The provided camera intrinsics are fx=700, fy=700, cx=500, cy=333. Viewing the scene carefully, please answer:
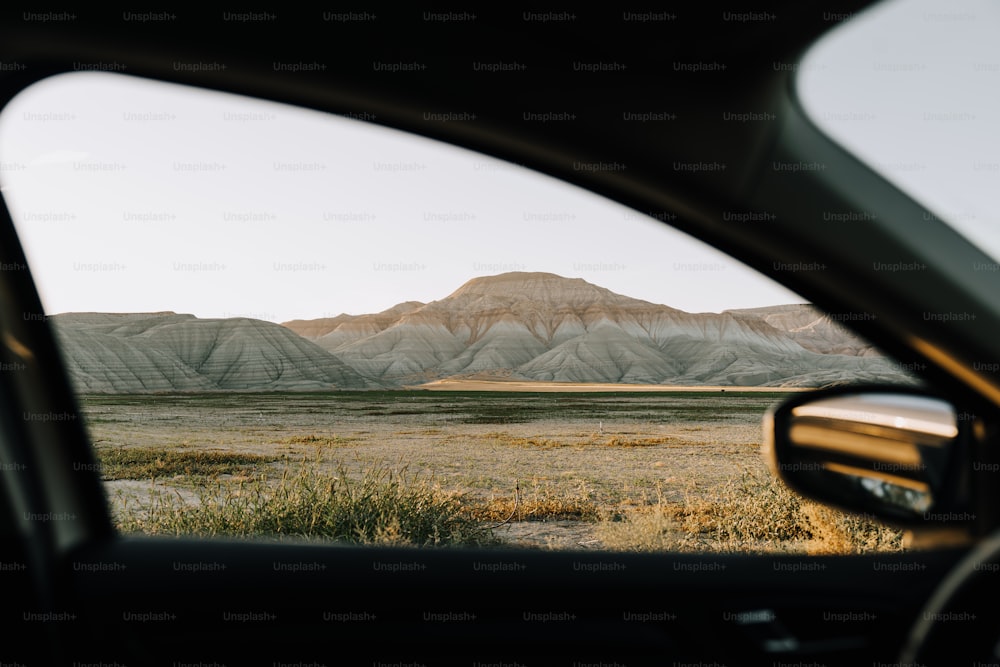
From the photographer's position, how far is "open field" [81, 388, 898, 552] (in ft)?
24.3

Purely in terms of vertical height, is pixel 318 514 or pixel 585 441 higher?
pixel 318 514

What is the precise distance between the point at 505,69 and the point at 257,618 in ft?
4.85

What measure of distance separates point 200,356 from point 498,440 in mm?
68110

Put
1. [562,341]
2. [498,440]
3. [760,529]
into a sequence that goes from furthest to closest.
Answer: [562,341] < [498,440] < [760,529]

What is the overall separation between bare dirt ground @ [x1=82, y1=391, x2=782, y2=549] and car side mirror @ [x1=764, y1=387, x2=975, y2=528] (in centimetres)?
250

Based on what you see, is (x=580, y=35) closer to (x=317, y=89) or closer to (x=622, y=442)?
(x=317, y=89)

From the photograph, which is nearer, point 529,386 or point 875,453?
point 875,453

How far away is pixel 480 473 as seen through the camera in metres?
21.8

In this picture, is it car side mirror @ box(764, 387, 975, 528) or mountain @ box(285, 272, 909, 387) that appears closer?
car side mirror @ box(764, 387, 975, 528)

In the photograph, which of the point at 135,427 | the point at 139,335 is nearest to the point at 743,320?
the point at 139,335

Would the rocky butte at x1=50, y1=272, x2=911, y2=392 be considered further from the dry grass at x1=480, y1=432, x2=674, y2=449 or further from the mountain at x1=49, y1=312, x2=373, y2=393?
the dry grass at x1=480, y1=432, x2=674, y2=449

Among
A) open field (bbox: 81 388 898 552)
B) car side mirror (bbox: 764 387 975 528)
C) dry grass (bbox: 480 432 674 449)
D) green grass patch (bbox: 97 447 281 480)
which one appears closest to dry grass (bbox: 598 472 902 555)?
open field (bbox: 81 388 898 552)

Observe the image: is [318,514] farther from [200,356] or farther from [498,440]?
[200,356]

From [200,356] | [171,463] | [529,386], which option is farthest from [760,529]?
A: [529,386]
